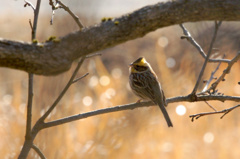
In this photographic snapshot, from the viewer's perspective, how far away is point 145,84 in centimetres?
464

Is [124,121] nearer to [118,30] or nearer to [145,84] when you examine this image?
[145,84]

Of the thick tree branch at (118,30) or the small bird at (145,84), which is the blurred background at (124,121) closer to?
the small bird at (145,84)

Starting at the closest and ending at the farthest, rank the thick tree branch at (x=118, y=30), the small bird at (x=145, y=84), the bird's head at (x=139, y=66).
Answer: the thick tree branch at (x=118, y=30), the small bird at (x=145, y=84), the bird's head at (x=139, y=66)

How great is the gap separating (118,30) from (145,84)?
2.52 m

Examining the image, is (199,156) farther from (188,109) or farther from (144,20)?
(144,20)

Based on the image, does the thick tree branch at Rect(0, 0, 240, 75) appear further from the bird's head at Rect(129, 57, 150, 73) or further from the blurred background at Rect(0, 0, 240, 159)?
the bird's head at Rect(129, 57, 150, 73)

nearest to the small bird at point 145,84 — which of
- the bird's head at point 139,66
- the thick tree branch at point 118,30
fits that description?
the bird's head at point 139,66

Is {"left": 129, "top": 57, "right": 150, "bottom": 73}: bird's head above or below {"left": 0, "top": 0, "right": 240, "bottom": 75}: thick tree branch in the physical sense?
below

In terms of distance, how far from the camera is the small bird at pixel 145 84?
13.9 feet

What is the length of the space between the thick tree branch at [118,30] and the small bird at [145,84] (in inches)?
80.2

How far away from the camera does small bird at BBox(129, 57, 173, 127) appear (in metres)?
4.23

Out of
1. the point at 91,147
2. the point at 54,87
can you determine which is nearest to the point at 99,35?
the point at 54,87

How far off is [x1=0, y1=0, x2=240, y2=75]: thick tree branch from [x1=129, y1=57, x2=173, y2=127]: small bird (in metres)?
2.04

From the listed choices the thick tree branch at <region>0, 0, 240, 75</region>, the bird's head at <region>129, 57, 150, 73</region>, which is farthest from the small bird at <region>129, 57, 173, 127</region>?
the thick tree branch at <region>0, 0, 240, 75</region>
